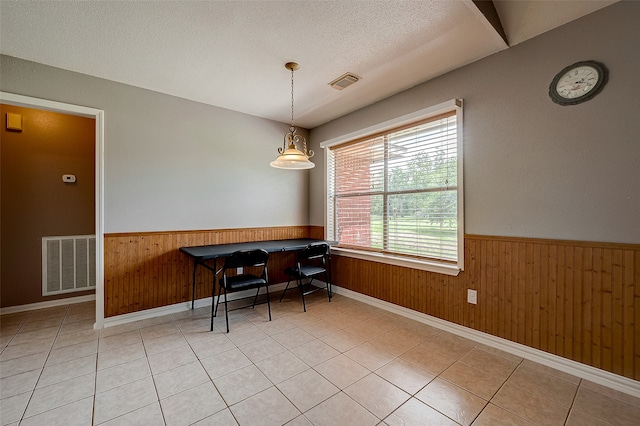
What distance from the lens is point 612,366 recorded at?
1.84 m

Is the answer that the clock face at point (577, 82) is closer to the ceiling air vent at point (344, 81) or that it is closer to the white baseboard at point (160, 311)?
the ceiling air vent at point (344, 81)

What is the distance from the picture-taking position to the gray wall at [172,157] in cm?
275

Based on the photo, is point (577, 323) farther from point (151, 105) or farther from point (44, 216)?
point (44, 216)

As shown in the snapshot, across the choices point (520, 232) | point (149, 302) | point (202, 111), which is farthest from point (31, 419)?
point (520, 232)

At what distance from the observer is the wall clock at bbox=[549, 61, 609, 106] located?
188 centimetres

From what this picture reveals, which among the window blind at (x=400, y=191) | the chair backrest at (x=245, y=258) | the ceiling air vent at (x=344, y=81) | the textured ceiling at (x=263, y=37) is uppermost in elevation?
the textured ceiling at (x=263, y=37)

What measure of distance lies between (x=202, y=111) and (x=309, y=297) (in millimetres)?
2939

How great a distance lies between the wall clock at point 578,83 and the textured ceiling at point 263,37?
0.39 meters

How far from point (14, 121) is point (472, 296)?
215 inches

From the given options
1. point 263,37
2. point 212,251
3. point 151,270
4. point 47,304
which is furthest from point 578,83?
point 47,304

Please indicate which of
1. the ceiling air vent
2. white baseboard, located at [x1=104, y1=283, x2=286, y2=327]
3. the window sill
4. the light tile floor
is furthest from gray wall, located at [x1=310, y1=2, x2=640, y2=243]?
white baseboard, located at [x1=104, y1=283, x2=286, y2=327]

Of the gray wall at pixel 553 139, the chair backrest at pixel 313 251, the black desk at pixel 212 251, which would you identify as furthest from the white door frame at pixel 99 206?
the gray wall at pixel 553 139

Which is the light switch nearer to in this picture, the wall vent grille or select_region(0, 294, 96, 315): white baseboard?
the wall vent grille

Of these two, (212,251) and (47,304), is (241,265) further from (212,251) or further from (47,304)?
(47,304)
